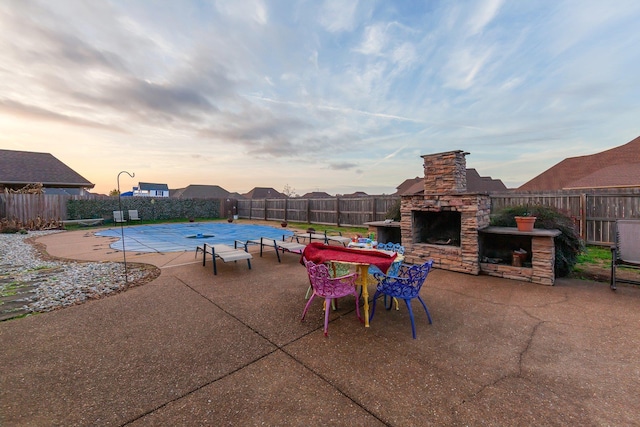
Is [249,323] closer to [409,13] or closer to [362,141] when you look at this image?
[409,13]

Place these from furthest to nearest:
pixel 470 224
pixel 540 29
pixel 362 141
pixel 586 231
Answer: pixel 362 141, pixel 586 231, pixel 540 29, pixel 470 224

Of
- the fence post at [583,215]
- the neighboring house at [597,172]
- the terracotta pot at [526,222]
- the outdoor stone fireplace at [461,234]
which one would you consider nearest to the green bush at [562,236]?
the outdoor stone fireplace at [461,234]

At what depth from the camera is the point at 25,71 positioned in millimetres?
7242

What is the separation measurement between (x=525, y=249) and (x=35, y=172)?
29.8 metres

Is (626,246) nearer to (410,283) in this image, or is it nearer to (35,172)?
(410,283)

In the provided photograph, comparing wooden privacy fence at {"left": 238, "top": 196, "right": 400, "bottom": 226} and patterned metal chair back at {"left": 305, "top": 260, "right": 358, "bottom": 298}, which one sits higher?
wooden privacy fence at {"left": 238, "top": 196, "right": 400, "bottom": 226}

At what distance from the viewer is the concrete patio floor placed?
1771 mm

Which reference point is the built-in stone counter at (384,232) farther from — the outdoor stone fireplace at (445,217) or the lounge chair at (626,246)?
the lounge chair at (626,246)

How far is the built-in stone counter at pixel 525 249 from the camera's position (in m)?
4.47

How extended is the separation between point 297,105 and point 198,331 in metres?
11.3

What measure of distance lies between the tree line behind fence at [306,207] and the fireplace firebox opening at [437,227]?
4.91 ft

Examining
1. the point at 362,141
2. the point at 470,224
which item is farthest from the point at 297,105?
the point at 470,224

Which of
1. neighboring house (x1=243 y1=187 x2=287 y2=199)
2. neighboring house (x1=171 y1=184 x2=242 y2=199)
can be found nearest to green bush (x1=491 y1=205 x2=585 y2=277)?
neighboring house (x1=243 y1=187 x2=287 y2=199)

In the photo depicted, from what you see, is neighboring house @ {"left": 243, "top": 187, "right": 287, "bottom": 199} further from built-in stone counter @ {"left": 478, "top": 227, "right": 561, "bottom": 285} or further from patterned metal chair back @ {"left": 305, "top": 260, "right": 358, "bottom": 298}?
patterned metal chair back @ {"left": 305, "top": 260, "right": 358, "bottom": 298}
